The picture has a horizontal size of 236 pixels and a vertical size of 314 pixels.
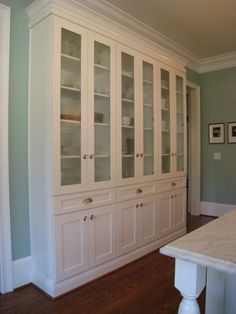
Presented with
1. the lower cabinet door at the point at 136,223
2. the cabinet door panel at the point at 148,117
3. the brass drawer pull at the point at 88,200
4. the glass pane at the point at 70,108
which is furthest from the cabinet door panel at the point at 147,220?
the glass pane at the point at 70,108

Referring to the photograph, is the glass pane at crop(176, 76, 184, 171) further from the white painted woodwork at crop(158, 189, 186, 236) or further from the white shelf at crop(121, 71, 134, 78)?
the white shelf at crop(121, 71, 134, 78)

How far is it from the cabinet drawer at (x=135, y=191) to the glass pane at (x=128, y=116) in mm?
147

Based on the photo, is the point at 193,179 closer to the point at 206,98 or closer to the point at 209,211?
the point at 209,211

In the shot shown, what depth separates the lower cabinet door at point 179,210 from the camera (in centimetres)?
358

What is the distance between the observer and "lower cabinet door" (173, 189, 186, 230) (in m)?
3.58

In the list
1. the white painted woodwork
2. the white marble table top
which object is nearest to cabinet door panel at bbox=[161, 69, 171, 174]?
the white painted woodwork

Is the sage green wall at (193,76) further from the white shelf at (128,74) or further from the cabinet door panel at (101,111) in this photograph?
the cabinet door panel at (101,111)

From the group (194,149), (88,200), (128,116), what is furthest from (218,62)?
(88,200)

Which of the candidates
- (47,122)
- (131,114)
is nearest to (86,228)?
(47,122)

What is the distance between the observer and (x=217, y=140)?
183 inches

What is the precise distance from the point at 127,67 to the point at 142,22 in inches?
24.3

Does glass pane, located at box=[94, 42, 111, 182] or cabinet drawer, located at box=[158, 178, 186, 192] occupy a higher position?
glass pane, located at box=[94, 42, 111, 182]

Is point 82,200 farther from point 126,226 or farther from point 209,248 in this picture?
point 209,248

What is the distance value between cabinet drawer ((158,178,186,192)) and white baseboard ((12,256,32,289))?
1707 millimetres
